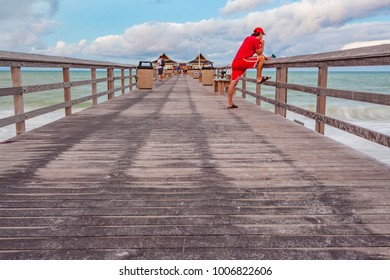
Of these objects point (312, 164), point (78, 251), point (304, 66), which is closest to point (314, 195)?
point (312, 164)

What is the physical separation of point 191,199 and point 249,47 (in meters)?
5.94

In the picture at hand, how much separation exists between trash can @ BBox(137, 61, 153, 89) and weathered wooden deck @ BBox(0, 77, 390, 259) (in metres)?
12.8

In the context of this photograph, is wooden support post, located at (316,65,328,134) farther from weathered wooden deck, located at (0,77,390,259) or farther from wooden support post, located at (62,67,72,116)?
wooden support post, located at (62,67,72,116)

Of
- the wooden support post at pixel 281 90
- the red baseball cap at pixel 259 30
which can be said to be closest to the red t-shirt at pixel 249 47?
the red baseball cap at pixel 259 30

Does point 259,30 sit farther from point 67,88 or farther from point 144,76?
point 144,76

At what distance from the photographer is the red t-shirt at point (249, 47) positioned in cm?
787

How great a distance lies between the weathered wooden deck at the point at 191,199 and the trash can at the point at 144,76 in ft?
41.9

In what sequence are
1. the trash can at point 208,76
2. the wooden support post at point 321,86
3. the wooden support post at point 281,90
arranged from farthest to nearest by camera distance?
the trash can at point 208,76
the wooden support post at point 281,90
the wooden support post at point 321,86

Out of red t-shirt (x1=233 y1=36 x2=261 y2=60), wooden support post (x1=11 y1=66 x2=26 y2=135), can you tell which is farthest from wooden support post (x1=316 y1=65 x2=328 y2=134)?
wooden support post (x1=11 y1=66 x2=26 y2=135)

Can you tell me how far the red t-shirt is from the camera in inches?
310

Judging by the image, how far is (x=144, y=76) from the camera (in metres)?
17.8

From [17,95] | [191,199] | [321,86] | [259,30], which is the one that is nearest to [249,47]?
[259,30]

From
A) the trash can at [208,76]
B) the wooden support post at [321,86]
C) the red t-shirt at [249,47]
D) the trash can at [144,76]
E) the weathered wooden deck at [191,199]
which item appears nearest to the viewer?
the weathered wooden deck at [191,199]

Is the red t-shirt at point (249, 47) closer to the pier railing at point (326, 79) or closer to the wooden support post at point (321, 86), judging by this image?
the pier railing at point (326, 79)
